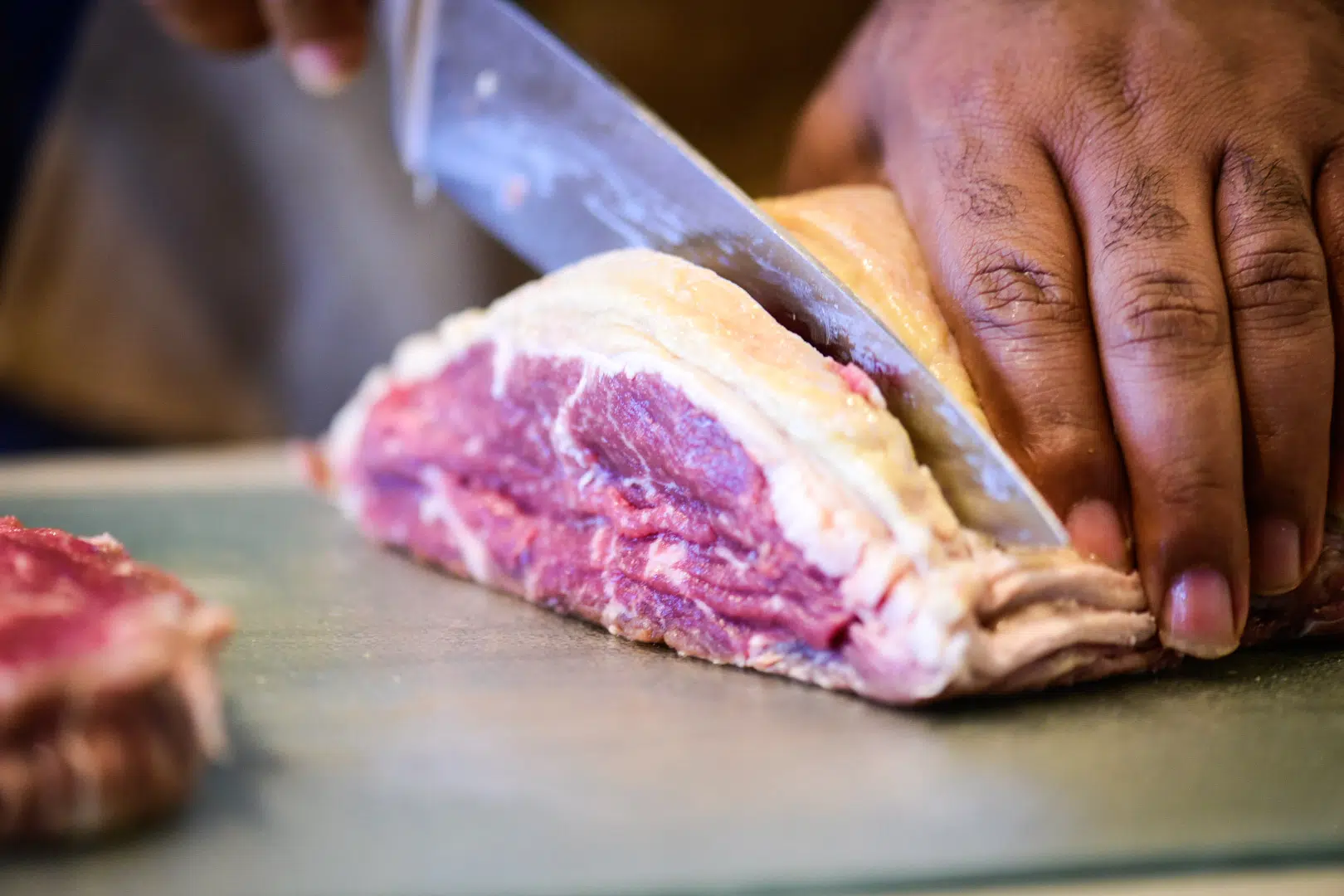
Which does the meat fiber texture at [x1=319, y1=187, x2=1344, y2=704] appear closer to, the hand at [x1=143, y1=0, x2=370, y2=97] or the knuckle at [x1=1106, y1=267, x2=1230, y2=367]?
the knuckle at [x1=1106, y1=267, x2=1230, y2=367]

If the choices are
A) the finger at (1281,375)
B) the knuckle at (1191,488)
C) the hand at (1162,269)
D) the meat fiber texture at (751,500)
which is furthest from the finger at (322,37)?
the knuckle at (1191,488)

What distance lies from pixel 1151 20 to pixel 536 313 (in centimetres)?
118

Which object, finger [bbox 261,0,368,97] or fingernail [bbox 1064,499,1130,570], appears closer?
fingernail [bbox 1064,499,1130,570]

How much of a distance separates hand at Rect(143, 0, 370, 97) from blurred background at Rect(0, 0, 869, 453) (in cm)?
145

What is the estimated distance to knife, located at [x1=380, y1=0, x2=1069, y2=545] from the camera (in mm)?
1722

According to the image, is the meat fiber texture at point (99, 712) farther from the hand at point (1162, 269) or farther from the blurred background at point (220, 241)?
the blurred background at point (220, 241)

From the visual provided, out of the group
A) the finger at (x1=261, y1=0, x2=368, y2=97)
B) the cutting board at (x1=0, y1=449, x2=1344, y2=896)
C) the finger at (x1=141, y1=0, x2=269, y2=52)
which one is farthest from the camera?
the finger at (x1=141, y1=0, x2=269, y2=52)

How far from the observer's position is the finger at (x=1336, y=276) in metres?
1.85

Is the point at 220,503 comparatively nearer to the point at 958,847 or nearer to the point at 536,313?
the point at 536,313

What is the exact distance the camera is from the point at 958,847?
4.16 feet

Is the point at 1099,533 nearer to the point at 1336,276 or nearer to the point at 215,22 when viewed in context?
the point at 1336,276

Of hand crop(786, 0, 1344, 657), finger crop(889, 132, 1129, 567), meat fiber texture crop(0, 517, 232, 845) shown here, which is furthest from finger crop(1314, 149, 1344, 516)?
meat fiber texture crop(0, 517, 232, 845)

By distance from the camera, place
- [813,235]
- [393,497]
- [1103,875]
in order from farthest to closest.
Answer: [393,497] → [813,235] → [1103,875]

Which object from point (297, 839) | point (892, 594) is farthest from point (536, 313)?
point (297, 839)
